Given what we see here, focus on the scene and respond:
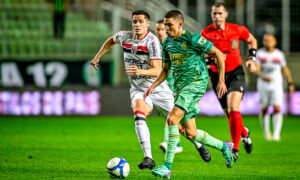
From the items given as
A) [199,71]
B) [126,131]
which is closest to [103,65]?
[126,131]

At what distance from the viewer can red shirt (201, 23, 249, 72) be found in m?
9.05

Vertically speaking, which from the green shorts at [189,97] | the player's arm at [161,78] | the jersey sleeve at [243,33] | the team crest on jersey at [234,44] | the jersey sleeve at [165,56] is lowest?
the green shorts at [189,97]

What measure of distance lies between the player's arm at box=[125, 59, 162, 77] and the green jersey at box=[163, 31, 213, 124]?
0.37 m

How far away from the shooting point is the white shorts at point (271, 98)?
43.9ft

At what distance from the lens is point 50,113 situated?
749 inches

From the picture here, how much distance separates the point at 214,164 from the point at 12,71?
1301 centimetres

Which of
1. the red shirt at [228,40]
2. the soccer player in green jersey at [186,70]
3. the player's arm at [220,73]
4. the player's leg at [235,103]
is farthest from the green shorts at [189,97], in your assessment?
the red shirt at [228,40]

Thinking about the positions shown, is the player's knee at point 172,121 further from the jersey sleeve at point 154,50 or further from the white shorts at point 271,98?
the white shorts at point 271,98

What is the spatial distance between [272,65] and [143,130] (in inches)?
262

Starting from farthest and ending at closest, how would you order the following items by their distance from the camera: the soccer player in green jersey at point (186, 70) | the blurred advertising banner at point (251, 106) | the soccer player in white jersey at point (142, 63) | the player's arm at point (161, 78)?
the blurred advertising banner at point (251, 106), the soccer player in white jersey at point (142, 63), the player's arm at point (161, 78), the soccer player in green jersey at point (186, 70)

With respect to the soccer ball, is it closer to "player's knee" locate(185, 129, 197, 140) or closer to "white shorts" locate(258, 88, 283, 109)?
"player's knee" locate(185, 129, 197, 140)

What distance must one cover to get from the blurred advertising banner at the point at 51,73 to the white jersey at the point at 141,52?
11.9 metres

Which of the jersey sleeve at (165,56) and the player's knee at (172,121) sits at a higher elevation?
the jersey sleeve at (165,56)

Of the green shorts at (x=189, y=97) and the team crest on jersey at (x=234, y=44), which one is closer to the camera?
the green shorts at (x=189, y=97)
